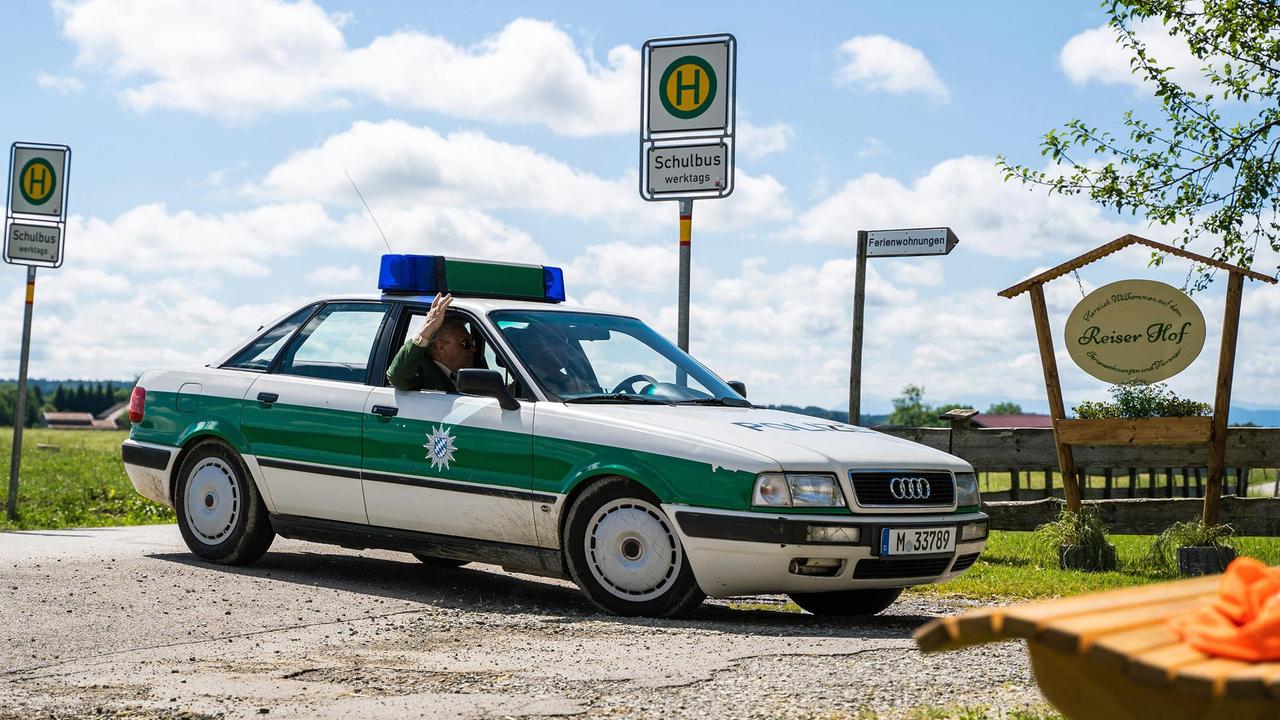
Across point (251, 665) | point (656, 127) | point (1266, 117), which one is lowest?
point (251, 665)

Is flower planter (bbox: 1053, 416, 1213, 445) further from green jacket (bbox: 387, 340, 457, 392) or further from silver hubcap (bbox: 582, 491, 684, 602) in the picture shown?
green jacket (bbox: 387, 340, 457, 392)

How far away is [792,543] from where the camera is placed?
23.5 ft

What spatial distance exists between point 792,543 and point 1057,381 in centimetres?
567

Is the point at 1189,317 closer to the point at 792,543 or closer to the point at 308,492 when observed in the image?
the point at 792,543

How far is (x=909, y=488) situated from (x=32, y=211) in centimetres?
1137

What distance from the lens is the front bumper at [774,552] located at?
282 inches

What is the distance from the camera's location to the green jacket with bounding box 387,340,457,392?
28.2 ft

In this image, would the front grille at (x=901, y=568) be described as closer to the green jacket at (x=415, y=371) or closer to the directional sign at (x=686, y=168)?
the green jacket at (x=415, y=371)

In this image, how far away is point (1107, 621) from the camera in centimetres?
323

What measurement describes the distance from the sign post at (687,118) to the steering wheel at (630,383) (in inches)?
97.3

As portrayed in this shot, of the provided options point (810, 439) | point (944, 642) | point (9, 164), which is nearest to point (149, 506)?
point (9, 164)

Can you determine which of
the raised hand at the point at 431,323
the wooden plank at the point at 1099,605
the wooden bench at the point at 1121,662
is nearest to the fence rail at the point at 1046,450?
the raised hand at the point at 431,323

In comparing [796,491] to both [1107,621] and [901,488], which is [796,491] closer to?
[901,488]

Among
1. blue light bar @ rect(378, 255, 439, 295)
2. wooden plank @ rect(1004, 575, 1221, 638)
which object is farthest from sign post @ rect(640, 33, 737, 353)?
wooden plank @ rect(1004, 575, 1221, 638)
